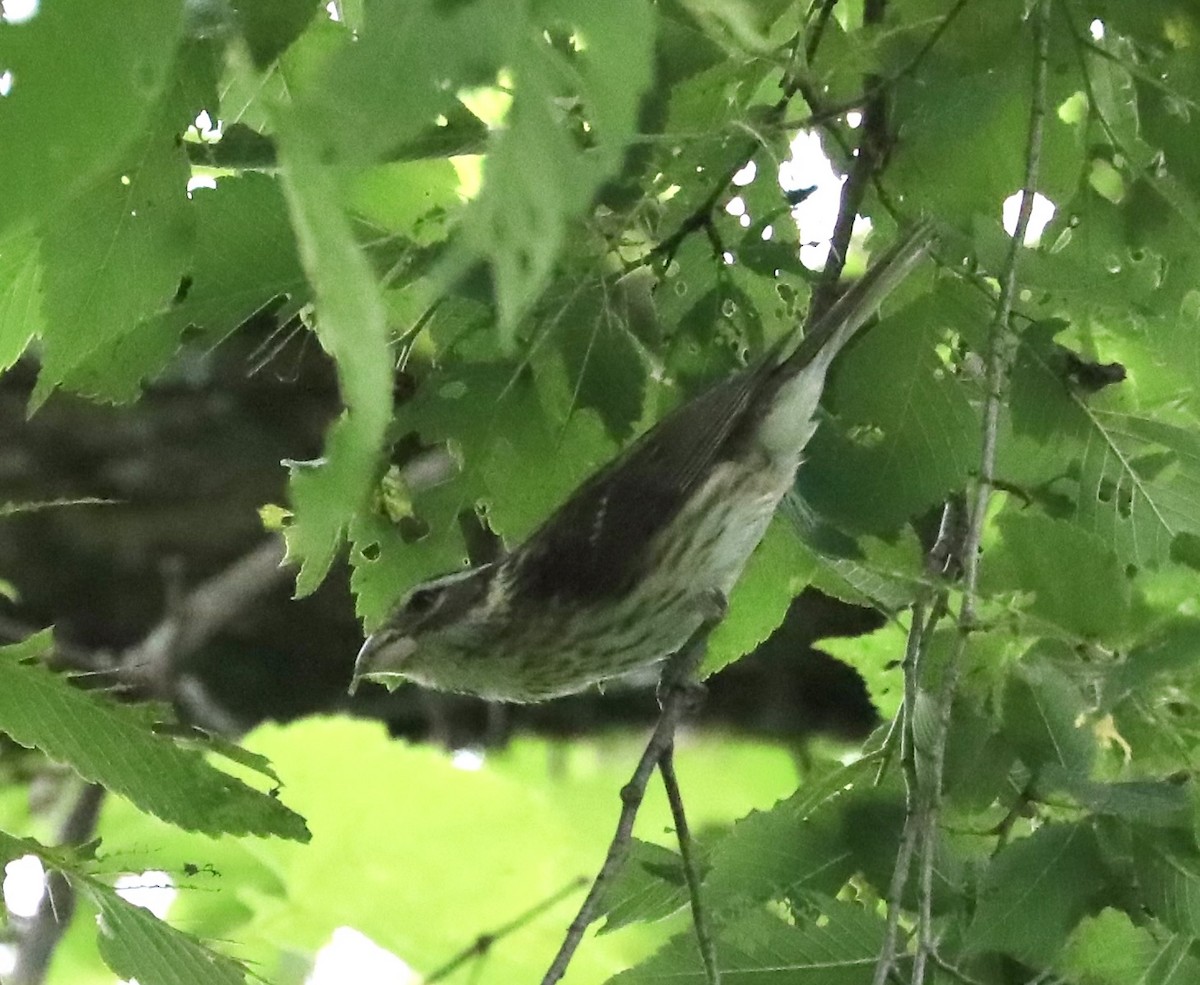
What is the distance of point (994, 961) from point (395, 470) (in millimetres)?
607

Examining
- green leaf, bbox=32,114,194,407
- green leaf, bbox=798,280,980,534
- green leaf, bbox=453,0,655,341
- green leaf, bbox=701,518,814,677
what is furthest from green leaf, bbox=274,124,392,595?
green leaf, bbox=701,518,814,677

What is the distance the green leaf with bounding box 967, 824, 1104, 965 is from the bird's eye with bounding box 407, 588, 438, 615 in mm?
698

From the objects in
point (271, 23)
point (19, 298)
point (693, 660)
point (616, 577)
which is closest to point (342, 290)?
point (271, 23)

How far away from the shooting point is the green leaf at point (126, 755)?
0.93 metres

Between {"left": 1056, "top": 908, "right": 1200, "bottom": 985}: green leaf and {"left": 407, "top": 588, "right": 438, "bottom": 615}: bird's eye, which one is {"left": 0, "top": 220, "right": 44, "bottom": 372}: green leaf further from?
{"left": 1056, "top": 908, "right": 1200, "bottom": 985}: green leaf

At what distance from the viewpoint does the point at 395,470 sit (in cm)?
127

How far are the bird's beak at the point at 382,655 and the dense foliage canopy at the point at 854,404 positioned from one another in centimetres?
23

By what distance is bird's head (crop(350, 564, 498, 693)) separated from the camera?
1.59 metres

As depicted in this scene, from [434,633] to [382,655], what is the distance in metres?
0.10

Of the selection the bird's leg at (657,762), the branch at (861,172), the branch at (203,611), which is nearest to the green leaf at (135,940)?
the bird's leg at (657,762)

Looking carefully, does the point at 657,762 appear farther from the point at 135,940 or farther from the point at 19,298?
the point at 19,298

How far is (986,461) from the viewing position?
1.03 meters

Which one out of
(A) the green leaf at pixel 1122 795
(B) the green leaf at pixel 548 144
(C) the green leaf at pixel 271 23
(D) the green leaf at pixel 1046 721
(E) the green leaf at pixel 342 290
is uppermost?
(C) the green leaf at pixel 271 23

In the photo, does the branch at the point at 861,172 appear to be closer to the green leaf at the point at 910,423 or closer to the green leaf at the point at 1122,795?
the green leaf at the point at 910,423
